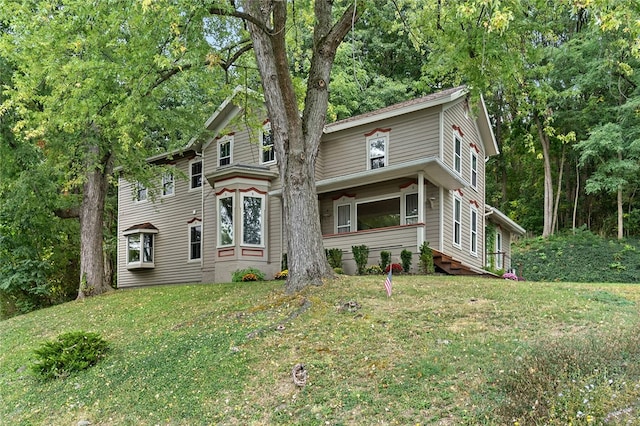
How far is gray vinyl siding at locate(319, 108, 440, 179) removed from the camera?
1714 cm

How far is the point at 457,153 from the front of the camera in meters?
18.7

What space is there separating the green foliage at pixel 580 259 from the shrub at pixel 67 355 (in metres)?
18.4

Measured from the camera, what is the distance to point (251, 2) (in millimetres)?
10891

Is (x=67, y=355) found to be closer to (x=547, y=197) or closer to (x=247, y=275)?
(x=247, y=275)

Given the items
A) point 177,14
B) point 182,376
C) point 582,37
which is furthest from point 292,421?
point 582,37

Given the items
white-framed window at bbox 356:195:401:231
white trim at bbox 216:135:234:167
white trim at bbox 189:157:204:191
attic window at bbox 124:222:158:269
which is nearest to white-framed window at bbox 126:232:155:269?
attic window at bbox 124:222:158:269

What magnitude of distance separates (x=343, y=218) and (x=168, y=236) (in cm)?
758

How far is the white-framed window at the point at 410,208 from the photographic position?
55.8ft

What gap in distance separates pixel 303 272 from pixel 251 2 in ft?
17.2

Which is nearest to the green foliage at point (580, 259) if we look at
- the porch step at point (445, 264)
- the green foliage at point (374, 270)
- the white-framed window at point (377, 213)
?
the white-framed window at point (377, 213)

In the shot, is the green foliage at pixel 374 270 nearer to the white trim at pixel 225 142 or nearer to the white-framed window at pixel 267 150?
the white-framed window at pixel 267 150

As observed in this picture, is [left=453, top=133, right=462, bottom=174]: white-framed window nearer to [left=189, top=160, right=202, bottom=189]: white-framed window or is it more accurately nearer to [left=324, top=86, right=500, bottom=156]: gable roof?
[left=324, top=86, right=500, bottom=156]: gable roof

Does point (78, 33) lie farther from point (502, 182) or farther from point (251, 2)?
point (502, 182)

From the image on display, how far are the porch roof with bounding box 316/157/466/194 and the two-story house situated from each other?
3 centimetres
